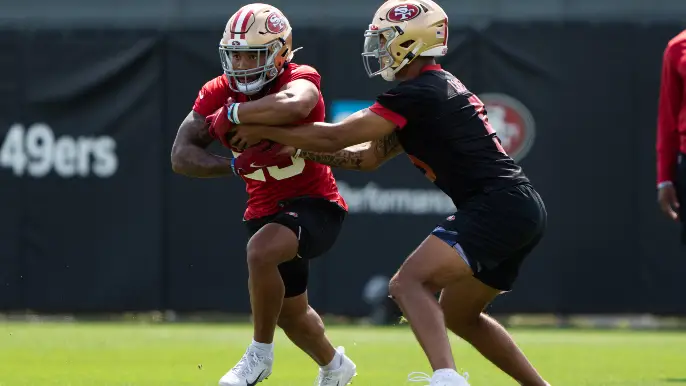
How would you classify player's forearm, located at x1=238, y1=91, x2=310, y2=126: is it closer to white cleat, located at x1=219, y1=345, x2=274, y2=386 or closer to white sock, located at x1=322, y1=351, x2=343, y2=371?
white cleat, located at x1=219, y1=345, x2=274, y2=386

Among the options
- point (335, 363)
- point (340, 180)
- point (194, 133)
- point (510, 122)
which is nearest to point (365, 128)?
point (194, 133)

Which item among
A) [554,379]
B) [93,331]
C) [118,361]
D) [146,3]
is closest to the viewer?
[554,379]

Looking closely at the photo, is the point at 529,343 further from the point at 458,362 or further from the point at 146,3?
the point at 146,3

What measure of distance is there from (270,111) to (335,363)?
1.76 metres

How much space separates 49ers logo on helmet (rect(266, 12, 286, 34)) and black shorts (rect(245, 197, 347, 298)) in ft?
3.13

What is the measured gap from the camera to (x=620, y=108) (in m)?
13.2

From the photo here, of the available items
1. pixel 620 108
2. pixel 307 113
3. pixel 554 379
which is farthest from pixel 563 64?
pixel 307 113

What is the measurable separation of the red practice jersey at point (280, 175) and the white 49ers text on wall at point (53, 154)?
577 centimetres

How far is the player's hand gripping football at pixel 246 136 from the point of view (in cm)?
667

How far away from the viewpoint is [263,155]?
6.77 meters

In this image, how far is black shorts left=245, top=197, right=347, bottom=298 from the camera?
7285 mm

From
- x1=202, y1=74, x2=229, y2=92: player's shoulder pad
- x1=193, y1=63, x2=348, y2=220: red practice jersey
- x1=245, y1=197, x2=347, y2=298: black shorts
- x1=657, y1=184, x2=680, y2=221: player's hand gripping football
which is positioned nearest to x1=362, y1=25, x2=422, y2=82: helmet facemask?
x1=193, y1=63, x2=348, y2=220: red practice jersey

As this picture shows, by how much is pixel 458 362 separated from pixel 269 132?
374 centimetres

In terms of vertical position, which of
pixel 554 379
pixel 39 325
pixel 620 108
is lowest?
pixel 39 325
